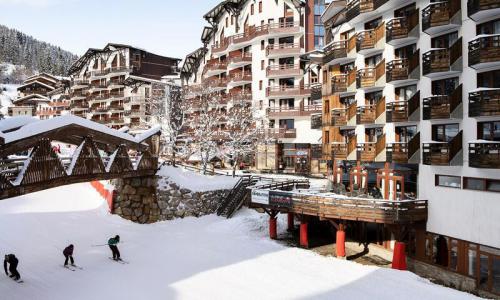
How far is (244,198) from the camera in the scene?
37656 mm

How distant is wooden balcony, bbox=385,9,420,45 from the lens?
26125 mm

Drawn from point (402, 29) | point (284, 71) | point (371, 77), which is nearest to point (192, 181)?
point (371, 77)

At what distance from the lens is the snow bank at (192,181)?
37875mm

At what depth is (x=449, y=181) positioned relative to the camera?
23.6 m

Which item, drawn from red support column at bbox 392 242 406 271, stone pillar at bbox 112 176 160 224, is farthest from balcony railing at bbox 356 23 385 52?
stone pillar at bbox 112 176 160 224

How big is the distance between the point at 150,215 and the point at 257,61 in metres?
30.7

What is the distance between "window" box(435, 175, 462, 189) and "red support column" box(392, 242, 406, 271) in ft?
14.4

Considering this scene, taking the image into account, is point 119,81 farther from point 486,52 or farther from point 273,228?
point 486,52

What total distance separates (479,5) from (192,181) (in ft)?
89.5

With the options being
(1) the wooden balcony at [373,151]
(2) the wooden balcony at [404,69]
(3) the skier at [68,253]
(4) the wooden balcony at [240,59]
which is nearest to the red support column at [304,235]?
(1) the wooden balcony at [373,151]

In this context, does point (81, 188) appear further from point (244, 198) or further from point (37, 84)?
point (37, 84)

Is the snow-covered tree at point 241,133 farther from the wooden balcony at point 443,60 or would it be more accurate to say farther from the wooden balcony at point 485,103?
the wooden balcony at point 485,103

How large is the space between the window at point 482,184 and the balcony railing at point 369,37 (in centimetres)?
1258

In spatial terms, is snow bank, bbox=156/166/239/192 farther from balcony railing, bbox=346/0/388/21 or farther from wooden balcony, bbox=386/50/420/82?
wooden balcony, bbox=386/50/420/82
